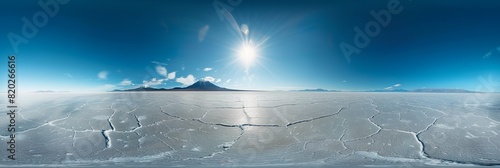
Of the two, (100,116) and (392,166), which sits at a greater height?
(100,116)

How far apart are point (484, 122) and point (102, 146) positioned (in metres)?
7.56

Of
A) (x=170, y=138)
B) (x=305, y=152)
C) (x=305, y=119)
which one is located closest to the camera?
(x=305, y=152)

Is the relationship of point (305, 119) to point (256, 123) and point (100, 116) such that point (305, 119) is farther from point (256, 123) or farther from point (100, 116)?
point (100, 116)

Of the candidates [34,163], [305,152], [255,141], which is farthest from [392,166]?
[34,163]

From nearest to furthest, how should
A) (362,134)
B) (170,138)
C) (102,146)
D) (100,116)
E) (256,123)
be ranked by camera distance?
(102,146) < (170,138) < (362,134) < (256,123) < (100,116)

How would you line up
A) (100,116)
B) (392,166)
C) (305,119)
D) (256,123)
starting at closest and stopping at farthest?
(392,166), (256,123), (305,119), (100,116)

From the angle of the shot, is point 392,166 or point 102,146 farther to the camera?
point 102,146

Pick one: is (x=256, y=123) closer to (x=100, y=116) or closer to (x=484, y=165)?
(x=484, y=165)

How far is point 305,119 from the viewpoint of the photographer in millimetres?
4246

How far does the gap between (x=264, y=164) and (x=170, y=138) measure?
1663mm

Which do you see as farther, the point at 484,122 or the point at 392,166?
the point at 484,122

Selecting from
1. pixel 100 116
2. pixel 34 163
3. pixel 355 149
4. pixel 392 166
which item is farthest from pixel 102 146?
pixel 392 166

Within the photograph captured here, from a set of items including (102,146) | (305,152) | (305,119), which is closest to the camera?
(305,152)

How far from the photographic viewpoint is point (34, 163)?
7.41 ft
